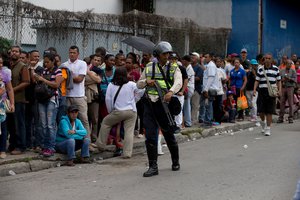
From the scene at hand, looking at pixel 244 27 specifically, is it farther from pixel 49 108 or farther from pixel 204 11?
pixel 49 108

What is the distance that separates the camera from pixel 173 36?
60.1 ft

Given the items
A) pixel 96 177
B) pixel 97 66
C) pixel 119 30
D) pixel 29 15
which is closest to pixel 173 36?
pixel 119 30

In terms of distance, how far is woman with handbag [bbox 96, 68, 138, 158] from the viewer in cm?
960

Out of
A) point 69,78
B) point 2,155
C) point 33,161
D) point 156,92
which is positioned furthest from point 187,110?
point 2,155

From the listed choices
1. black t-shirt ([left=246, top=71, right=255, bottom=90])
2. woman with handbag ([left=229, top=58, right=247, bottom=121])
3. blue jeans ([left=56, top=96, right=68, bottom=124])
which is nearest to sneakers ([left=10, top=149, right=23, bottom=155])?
blue jeans ([left=56, top=96, right=68, bottom=124])

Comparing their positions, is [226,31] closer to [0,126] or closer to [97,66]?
[97,66]

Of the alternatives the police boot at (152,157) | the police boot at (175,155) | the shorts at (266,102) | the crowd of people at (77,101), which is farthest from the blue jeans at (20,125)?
the shorts at (266,102)

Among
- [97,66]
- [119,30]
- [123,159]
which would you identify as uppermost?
[119,30]

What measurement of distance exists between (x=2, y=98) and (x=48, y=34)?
577 cm

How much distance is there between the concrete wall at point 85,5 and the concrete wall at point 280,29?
25.1 ft

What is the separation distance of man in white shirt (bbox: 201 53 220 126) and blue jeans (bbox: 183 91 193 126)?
0.48m

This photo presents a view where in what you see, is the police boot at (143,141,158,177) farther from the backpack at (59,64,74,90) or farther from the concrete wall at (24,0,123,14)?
the concrete wall at (24,0,123,14)

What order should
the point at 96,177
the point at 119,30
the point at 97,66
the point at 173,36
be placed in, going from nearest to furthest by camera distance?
the point at 96,177 < the point at 97,66 < the point at 119,30 < the point at 173,36

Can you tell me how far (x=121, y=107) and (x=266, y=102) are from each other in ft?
15.2
